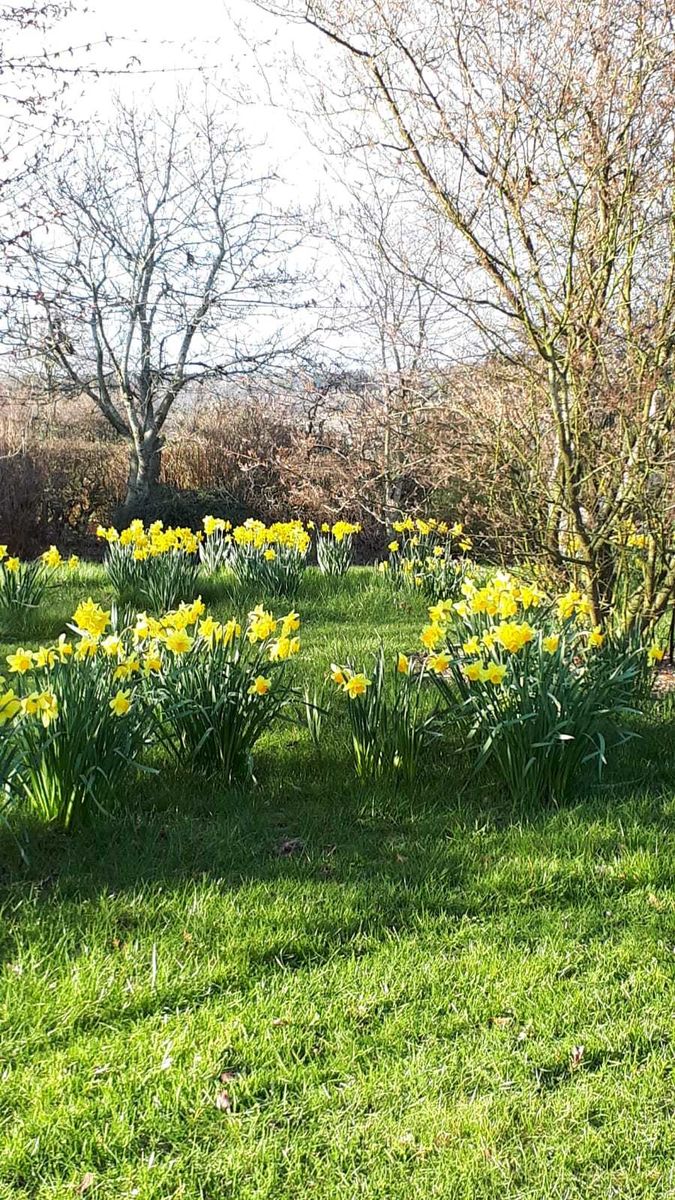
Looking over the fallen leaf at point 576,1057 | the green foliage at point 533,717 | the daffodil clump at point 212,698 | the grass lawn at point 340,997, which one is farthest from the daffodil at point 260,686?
the fallen leaf at point 576,1057

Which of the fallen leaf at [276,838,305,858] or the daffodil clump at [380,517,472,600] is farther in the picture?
the daffodil clump at [380,517,472,600]

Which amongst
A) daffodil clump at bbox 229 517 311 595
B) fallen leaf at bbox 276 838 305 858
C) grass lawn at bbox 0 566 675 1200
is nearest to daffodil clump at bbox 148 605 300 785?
grass lawn at bbox 0 566 675 1200

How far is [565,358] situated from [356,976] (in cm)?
343

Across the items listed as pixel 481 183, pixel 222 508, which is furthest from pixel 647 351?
pixel 222 508

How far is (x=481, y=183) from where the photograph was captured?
4.70m

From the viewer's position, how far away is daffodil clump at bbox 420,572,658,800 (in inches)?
142

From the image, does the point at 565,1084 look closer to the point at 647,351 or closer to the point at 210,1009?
the point at 210,1009

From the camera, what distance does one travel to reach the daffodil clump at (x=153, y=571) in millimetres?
6674

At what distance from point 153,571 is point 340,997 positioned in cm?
509

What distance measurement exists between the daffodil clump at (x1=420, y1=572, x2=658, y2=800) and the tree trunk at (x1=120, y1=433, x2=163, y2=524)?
1029 cm

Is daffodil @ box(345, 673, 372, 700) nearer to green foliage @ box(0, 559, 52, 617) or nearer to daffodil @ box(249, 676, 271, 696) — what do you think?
daffodil @ box(249, 676, 271, 696)

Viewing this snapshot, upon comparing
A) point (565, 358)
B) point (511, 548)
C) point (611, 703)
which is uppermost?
point (565, 358)

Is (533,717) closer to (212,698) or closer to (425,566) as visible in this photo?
(212,698)

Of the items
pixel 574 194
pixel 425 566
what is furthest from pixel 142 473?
pixel 574 194
